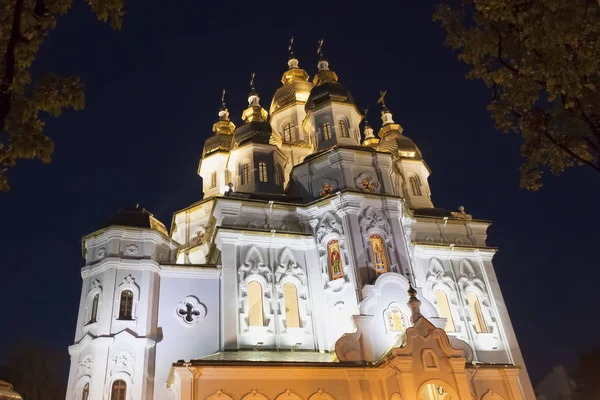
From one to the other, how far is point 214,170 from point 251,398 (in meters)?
19.7

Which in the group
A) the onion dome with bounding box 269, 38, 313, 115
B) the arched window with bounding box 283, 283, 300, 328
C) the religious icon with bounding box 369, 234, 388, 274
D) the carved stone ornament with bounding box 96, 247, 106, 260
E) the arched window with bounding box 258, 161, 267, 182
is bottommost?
the arched window with bounding box 283, 283, 300, 328

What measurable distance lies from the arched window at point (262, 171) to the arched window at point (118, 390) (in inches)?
494

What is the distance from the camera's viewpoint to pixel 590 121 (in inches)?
395

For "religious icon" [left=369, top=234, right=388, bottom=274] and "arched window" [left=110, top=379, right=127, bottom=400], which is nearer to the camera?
"arched window" [left=110, top=379, right=127, bottom=400]

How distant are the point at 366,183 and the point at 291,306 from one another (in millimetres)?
6716

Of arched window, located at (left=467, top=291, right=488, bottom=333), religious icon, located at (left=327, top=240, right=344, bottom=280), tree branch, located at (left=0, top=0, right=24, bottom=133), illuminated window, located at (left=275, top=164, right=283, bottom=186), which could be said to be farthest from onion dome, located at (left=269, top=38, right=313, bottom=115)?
tree branch, located at (left=0, top=0, right=24, bottom=133)

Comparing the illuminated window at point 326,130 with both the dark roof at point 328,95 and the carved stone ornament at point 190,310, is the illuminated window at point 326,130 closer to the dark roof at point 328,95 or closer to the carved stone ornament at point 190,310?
the dark roof at point 328,95

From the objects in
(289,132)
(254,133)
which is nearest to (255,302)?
(254,133)

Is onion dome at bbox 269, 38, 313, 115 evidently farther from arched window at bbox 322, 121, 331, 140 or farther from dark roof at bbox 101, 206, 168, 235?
dark roof at bbox 101, 206, 168, 235

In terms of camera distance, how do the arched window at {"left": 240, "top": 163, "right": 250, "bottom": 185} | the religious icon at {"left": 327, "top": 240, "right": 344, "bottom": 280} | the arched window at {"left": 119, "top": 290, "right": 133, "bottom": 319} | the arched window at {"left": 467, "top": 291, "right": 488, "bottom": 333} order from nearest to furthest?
the arched window at {"left": 119, "top": 290, "right": 133, "bottom": 319}
the religious icon at {"left": 327, "top": 240, "right": 344, "bottom": 280}
the arched window at {"left": 467, "top": 291, "right": 488, "bottom": 333}
the arched window at {"left": 240, "top": 163, "right": 250, "bottom": 185}

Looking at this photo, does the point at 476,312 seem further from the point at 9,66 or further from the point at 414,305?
the point at 9,66

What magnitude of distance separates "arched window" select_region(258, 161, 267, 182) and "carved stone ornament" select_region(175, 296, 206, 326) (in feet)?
27.6

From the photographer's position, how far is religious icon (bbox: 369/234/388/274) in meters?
22.1

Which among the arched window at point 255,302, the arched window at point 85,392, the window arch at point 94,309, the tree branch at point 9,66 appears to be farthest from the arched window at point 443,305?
the tree branch at point 9,66
